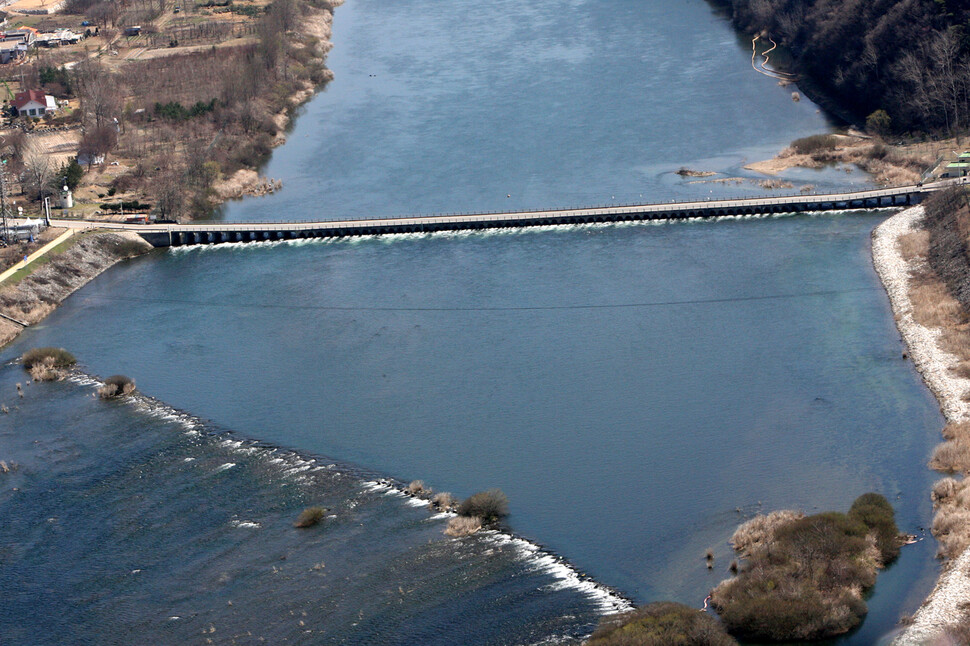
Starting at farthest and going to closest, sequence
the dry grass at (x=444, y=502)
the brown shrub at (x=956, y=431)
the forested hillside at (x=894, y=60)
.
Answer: the forested hillside at (x=894, y=60), the brown shrub at (x=956, y=431), the dry grass at (x=444, y=502)

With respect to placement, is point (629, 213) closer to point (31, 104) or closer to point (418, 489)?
point (418, 489)

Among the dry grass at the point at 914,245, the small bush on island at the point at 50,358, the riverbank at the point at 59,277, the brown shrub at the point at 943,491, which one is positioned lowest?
the riverbank at the point at 59,277

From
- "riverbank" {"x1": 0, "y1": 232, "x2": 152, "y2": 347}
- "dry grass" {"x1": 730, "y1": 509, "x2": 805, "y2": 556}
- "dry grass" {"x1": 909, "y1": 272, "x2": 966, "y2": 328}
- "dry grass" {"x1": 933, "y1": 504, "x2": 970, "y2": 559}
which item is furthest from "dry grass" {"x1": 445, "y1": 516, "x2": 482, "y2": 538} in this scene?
"riverbank" {"x1": 0, "y1": 232, "x2": 152, "y2": 347}

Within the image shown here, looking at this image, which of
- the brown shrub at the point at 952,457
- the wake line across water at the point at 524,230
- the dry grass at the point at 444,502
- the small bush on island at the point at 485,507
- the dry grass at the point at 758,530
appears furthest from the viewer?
the wake line across water at the point at 524,230

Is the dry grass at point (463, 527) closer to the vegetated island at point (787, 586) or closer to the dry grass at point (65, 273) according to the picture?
the vegetated island at point (787, 586)

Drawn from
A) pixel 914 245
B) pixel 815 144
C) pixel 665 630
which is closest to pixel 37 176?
pixel 815 144

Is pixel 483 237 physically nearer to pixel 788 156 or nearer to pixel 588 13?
pixel 788 156

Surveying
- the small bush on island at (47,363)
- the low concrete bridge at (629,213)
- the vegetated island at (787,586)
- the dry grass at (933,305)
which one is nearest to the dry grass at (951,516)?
the vegetated island at (787,586)
